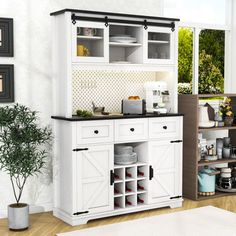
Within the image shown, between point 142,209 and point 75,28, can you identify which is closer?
point 75,28

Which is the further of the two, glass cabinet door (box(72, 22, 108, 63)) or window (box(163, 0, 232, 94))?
window (box(163, 0, 232, 94))

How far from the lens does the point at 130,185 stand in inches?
201

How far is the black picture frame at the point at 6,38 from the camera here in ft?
15.6

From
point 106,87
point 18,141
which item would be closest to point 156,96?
point 106,87

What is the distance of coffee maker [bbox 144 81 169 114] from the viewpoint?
5371 mm

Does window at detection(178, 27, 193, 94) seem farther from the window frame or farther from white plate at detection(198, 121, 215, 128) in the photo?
white plate at detection(198, 121, 215, 128)

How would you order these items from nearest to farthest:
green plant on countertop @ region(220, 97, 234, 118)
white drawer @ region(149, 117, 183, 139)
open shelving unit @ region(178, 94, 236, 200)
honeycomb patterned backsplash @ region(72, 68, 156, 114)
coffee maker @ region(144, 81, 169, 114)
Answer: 1. white drawer @ region(149, 117, 183, 139)
2. honeycomb patterned backsplash @ region(72, 68, 156, 114)
3. coffee maker @ region(144, 81, 169, 114)
4. open shelving unit @ region(178, 94, 236, 200)
5. green plant on countertop @ region(220, 97, 234, 118)

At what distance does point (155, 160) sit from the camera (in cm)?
511

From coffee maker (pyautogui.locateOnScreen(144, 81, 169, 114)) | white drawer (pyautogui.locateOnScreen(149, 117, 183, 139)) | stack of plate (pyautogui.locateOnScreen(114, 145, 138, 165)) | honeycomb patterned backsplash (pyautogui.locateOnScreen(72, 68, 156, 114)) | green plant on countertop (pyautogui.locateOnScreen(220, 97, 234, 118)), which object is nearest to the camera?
stack of plate (pyautogui.locateOnScreen(114, 145, 138, 165))

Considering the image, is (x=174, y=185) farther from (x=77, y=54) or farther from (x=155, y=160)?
(x=77, y=54)

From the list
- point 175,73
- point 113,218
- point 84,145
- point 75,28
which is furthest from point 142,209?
point 75,28

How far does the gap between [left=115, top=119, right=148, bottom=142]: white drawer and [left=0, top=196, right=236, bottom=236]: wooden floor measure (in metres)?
0.81

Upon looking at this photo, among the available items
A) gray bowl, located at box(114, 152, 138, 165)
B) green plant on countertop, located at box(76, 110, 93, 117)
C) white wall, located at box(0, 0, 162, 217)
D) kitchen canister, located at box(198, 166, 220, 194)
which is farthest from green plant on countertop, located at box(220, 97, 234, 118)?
white wall, located at box(0, 0, 162, 217)

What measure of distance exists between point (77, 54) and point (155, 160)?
4.61ft
